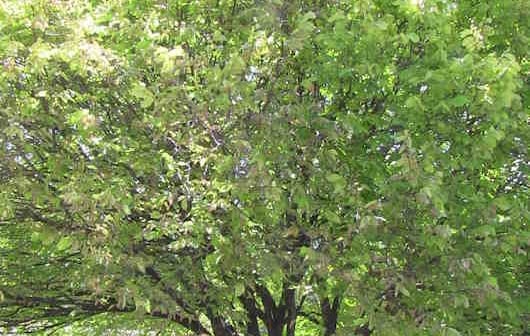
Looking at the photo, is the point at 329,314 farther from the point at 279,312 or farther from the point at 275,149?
the point at 275,149

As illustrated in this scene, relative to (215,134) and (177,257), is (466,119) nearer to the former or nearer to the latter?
(215,134)

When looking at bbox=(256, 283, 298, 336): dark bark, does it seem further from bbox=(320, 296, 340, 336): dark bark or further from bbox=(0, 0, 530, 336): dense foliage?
bbox=(0, 0, 530, 336): dense foliage

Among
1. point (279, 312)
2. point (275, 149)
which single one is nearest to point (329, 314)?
point (279, 312)

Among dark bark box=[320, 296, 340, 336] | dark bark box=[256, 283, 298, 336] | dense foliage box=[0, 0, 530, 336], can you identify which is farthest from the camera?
dark bark box=[256, 283, 298, 336]

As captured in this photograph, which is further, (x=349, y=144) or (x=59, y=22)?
(x=349, y=144)

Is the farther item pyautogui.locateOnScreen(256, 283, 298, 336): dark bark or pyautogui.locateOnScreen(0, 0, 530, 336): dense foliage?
pyautogui.locateOnScreen(256, 283, 298, 336): dark bark

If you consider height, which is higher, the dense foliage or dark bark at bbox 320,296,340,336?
the dense foliage

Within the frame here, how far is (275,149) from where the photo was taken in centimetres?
483

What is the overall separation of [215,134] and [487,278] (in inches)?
96.0

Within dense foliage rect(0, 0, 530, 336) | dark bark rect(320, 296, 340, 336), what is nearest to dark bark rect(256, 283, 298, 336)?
dark bark rect(320, 296, 340, 336)

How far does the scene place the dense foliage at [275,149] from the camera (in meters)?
4.58

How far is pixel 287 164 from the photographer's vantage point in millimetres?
4977

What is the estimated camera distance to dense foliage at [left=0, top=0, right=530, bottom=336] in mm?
4582

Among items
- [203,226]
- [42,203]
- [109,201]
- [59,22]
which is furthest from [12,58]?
[203,226]
